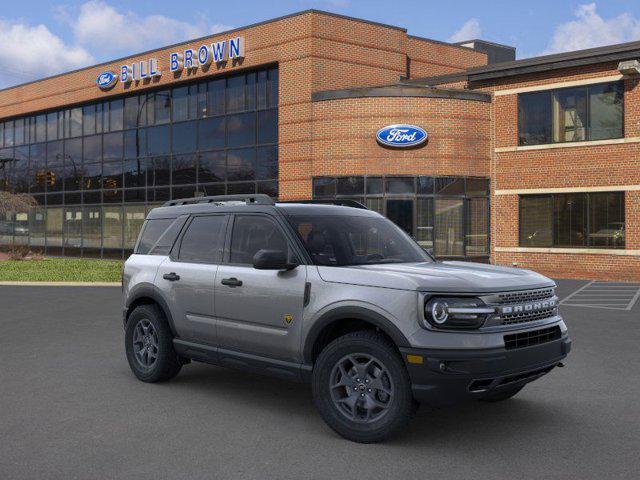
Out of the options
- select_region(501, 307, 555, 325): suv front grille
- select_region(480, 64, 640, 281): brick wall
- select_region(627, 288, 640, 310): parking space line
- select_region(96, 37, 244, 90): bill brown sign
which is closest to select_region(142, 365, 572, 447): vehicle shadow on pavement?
select_region(501, 307, 555, 325): suv front grille

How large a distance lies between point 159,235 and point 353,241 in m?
2.49

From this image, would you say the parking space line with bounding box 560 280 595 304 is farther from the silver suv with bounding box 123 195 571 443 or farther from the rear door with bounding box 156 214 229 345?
the rear door with bounding box 156 214 229 345

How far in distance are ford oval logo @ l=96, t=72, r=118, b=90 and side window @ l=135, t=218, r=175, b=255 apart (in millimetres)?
27525

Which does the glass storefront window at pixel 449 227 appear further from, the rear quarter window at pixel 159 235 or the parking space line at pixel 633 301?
the rear quarter window at pixel 159 235

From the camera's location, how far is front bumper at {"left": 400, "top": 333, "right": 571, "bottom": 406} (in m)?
4.94

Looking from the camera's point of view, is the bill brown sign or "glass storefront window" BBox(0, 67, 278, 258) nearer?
the bill brown sign

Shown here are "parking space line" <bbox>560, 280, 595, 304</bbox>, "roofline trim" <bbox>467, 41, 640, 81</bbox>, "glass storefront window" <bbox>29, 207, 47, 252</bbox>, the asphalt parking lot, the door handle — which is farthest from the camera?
"glass storefront window" <bbox>29, 207, 47, 252</bbox>

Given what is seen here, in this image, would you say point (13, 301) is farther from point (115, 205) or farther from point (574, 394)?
point (115, 205)

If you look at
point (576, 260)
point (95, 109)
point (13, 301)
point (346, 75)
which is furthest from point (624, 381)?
point (95, 109)

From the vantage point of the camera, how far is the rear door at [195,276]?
6.68m

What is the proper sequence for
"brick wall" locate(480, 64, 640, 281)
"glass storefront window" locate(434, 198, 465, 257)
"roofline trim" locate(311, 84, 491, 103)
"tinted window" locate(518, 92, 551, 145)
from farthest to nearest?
"glass storefront window" locate(434, 198, 465, 257)
"roofline trim" locate(311, 84, 491, 103)
"tinted window" locate(518, 92, 551, 145)
"brick wall" locate(480, 64, 640, 281)

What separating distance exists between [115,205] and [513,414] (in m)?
30.7

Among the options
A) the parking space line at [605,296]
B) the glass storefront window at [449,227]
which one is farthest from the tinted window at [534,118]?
the parking space line at [605,296]

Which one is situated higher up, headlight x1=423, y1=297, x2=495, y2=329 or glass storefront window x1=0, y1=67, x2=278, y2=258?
glass storefront window x1=0, y1=67, x2=278, y2=258
